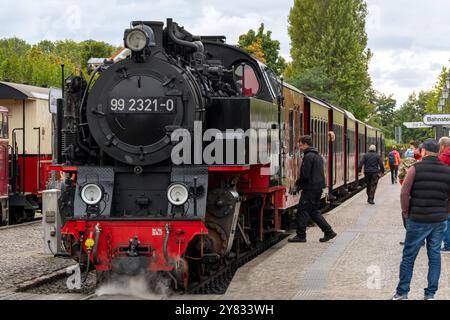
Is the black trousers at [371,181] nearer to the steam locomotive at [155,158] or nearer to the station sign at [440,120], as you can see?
the station sign at [440,120]

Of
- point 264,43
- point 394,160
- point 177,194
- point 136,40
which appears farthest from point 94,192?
point 264,43

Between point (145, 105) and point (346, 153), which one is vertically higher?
point (145, 105)

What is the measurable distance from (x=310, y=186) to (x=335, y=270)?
11.5 ft

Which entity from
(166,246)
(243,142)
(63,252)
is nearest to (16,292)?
(63,252)

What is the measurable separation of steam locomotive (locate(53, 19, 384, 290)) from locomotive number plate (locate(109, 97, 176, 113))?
12 mm

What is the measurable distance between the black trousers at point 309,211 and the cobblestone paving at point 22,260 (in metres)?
3.96

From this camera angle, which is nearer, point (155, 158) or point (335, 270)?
point (155, 158)

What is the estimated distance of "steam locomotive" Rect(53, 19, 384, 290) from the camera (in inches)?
368

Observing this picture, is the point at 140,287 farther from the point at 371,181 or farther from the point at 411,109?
the point at 411,109

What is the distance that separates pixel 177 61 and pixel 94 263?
2.54 m

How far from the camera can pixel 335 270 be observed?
10938 millimetres

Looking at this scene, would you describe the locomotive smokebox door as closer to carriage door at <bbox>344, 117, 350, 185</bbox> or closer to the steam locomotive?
the steam locomotive

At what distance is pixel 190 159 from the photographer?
9.78 meters
